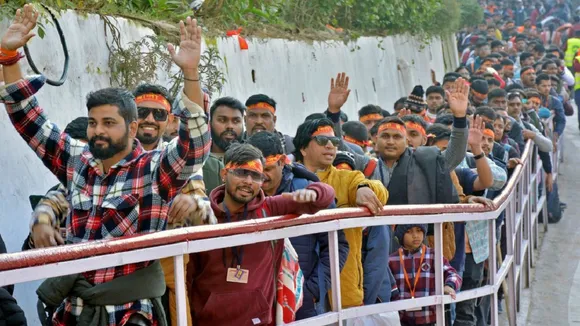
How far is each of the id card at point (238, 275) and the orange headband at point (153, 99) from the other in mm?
1352

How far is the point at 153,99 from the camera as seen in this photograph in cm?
569

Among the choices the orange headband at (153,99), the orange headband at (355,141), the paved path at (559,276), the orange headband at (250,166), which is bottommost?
the paved path at (559,276)

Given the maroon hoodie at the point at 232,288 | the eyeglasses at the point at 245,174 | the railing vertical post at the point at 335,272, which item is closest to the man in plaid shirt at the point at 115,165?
the maroon hoodie at the point at 232,288

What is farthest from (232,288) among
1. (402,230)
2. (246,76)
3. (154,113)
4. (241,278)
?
(246,76)

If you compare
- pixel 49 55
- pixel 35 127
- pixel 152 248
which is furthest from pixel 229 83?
pixel 152 248

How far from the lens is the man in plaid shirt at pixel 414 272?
6.51 metres

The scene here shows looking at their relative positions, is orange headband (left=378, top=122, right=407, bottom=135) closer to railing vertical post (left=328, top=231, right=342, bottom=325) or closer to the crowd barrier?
the crowd barrier

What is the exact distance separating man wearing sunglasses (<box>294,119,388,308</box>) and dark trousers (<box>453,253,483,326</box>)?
1.57m

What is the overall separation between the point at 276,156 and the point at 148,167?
4.70 feet

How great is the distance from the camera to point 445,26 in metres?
21.4

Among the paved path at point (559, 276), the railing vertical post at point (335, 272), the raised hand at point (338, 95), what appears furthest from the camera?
the paved path at point (559, 276)

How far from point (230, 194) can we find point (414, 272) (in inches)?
77.6

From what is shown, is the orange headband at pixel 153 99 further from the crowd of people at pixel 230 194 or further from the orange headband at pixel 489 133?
the orange headband at pixel 489 133

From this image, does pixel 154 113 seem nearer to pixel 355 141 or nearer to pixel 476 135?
pixel 476 135
